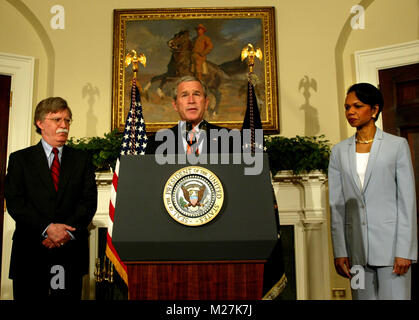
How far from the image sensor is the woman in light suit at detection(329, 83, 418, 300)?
2.44 meters

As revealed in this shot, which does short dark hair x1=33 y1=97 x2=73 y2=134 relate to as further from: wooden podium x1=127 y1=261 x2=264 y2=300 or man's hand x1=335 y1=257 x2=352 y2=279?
man's hand x1=335 y1=257 x2=352 y2=279

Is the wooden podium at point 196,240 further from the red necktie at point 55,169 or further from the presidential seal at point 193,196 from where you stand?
the red necktie at point 55,169

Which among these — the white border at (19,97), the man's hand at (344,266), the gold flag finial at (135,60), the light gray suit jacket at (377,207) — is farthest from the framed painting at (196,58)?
the man's hand at (344,266)

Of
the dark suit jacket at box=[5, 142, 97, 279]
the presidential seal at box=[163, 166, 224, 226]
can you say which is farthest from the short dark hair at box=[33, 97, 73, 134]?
the presidential seal at box=[163, 166, 224, 226]

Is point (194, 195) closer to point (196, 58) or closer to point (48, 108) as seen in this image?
point (48, 108)

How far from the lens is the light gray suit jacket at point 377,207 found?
246 cm

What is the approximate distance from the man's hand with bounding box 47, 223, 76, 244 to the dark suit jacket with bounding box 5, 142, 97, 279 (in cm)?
5

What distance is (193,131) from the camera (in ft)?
9.21

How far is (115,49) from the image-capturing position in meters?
5.05

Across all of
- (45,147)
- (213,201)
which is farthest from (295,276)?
(213,201)

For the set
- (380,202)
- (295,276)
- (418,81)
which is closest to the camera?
(380,202)

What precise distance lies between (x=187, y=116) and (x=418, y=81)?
3.03 meters

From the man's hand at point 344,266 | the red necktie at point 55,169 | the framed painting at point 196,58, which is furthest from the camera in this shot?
the framed painting at point 196,58
